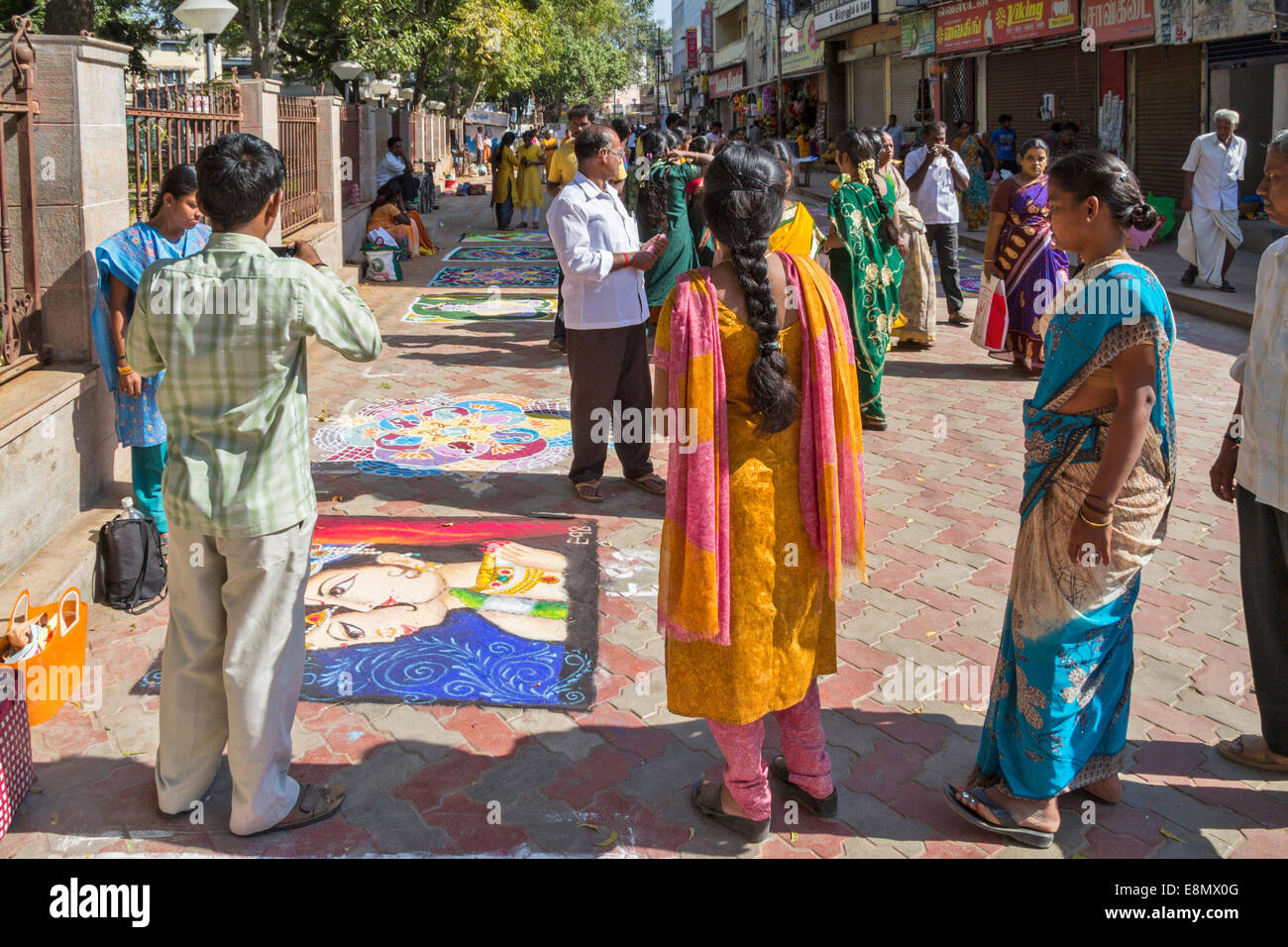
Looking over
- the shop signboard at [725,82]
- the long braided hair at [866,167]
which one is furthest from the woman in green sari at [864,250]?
the shop signboard at [725,82]

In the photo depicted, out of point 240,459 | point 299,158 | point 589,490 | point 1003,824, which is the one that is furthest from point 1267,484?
point 299,158

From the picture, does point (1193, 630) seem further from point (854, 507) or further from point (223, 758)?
point (223, 758)

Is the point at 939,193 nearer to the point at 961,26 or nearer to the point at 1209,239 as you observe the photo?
the point at 1209,239

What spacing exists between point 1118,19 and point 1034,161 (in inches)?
413

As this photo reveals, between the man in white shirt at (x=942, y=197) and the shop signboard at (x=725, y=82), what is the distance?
37851 millimetres

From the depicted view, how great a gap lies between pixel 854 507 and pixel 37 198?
4150 mm

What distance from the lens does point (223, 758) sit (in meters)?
3.36

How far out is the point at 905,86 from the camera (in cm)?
2705

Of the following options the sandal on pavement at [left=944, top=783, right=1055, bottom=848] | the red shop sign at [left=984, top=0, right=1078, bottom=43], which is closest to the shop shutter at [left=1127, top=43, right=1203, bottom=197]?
the red shop sign at [left=984, top=0, right=1078, bottom=43]

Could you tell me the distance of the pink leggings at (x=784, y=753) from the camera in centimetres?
294

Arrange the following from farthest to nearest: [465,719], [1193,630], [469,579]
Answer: [469,579] → [1193,630] → [465,719]

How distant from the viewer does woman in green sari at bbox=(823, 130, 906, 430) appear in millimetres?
6918

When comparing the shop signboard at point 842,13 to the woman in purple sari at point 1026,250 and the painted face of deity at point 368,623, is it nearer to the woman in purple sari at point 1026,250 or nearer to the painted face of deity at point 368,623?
the woman in purple sari at point 1026,250
